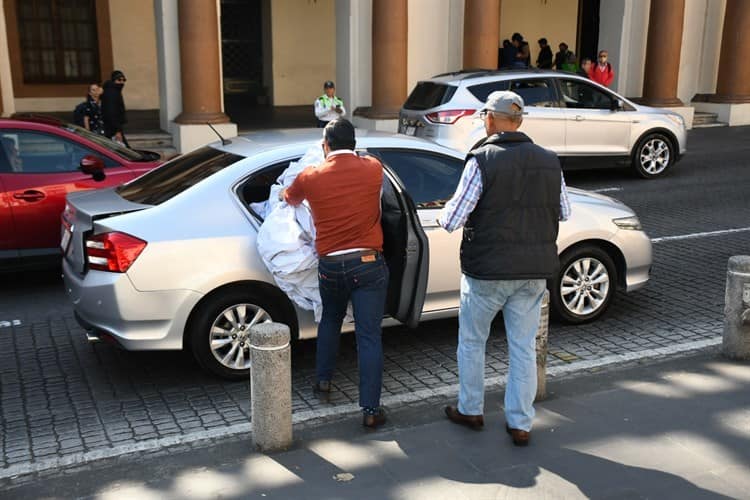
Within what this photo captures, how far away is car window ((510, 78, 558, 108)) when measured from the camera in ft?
41.8

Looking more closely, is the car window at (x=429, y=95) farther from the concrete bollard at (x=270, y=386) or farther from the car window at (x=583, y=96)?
the concrete bollard at (x=270, y=386)

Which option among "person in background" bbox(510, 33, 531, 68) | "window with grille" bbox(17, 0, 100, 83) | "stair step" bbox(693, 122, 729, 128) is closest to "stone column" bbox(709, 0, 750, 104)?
"stair step" bbox(693, 122, 729, 128)

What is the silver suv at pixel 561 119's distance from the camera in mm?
12328

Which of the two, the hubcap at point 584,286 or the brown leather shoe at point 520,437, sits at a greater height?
the hubcap at point 584,286

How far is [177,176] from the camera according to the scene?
604cm

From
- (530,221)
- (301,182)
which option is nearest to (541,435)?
(530,221)

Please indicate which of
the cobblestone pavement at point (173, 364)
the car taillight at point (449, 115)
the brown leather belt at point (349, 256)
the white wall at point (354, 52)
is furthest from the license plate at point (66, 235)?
the white wall at point (354, 52)

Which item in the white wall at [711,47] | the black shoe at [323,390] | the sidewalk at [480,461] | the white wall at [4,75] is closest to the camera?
the sidewalk at [480,461]

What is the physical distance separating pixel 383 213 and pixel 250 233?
104cm

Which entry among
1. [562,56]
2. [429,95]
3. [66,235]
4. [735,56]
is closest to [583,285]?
[66,235]

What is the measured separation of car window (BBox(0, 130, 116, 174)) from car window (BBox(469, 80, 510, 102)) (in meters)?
6.20

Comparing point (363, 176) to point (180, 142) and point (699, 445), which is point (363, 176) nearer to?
point (699, 445)

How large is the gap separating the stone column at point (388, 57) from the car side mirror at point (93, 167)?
34.5 ft

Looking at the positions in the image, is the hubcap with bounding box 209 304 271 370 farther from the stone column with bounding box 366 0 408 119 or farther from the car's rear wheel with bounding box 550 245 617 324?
the stone column with bounding box 366 0 408 119
